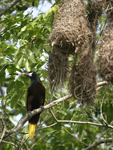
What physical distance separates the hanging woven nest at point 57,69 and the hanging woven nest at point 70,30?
0.23 metres

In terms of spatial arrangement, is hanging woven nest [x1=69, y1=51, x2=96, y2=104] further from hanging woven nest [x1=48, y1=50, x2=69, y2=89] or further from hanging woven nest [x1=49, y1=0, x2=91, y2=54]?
hanging woven nest [x1=49, y1=0, x2=91, y2=54]

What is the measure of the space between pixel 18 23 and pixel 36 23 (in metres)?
0.41

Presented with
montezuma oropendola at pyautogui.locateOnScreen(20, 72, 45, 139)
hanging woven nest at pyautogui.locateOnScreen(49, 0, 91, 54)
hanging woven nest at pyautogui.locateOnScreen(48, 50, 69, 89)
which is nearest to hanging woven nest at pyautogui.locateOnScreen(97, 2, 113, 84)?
hanging woven nest at pyautogui.locateOnScreen(49, 0, 91, 54)

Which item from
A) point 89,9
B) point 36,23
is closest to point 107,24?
point 89,9

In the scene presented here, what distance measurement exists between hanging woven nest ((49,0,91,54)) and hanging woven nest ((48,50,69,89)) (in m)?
0.23

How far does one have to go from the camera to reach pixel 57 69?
3348mm

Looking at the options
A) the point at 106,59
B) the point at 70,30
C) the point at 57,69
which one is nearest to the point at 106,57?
the point at 106,59

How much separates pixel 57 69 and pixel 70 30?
609 millimetres

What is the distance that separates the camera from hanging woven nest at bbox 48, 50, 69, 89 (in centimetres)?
332

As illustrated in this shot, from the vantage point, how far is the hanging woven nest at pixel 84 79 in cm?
321

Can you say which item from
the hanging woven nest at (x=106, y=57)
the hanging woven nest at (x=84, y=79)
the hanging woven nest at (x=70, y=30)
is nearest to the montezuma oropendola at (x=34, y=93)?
the hanging woven nest at (x=84, y=79)

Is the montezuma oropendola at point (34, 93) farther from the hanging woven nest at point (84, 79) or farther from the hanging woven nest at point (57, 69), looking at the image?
the hanging woven nest at point (84, 79)

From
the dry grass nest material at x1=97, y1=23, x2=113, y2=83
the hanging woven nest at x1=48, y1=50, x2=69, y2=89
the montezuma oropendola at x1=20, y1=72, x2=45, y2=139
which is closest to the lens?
the dry grass nest material at x1=97, y1=23, x2=113, y2=83

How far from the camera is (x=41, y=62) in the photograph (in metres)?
3.58
